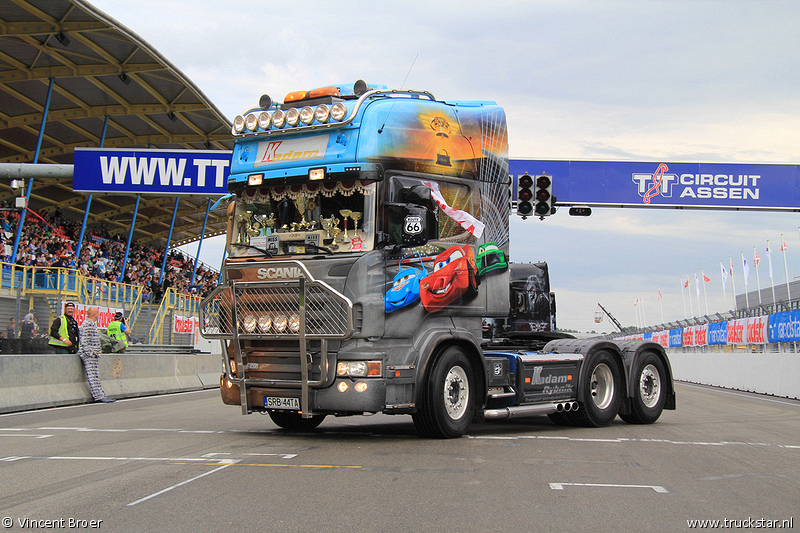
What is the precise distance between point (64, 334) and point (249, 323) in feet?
28.7

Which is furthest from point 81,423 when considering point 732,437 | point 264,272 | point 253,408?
point 732,437

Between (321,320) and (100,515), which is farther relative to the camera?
(321,320)

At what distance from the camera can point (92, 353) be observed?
16.5m

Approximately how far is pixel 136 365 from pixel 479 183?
11.7m

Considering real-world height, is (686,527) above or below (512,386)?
below

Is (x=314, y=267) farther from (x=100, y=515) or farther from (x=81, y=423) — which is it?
(x=81, y=423)

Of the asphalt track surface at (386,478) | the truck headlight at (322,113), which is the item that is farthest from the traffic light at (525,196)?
the truck headlight at (322,113)

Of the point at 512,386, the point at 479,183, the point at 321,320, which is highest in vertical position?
the point at 479,183

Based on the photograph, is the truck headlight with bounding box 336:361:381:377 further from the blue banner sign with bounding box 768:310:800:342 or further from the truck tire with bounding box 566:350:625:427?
the blue banner sign with bounding box 768:310:800:342

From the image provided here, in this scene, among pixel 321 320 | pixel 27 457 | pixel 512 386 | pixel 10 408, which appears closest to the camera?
pixel 27 457

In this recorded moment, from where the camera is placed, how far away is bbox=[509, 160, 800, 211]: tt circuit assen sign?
26.3m

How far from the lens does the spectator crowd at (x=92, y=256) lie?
3180cm

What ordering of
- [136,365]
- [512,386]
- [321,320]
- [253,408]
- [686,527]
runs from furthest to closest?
[136,365] → [512,386] → [253,408] → [321,320] → [686,527]

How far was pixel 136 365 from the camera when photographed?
752 inches
